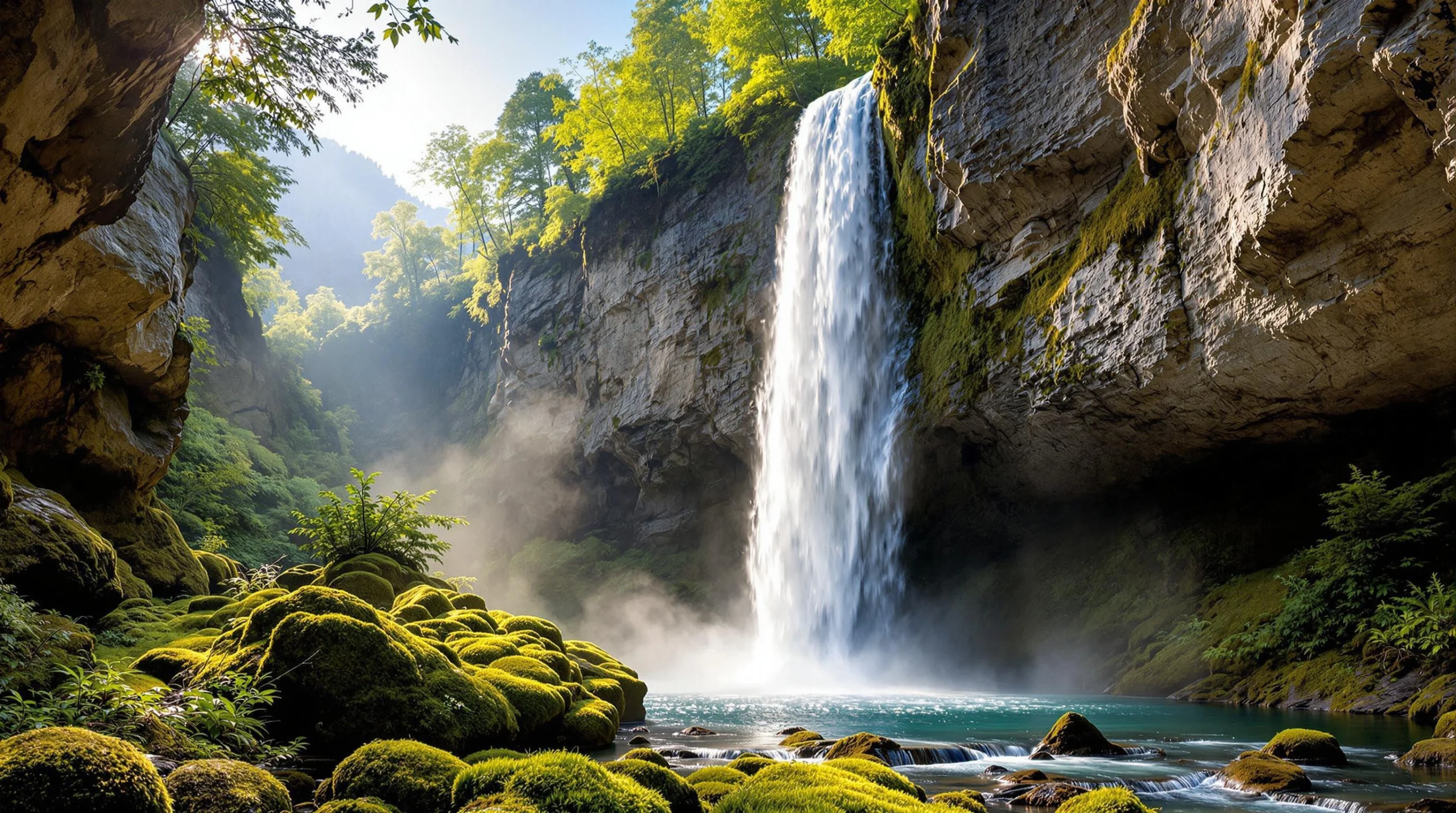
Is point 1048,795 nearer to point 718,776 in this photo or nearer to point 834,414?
point 718,776

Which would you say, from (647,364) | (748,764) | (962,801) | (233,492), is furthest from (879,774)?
(233,492)

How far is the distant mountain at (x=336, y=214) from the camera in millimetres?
124812

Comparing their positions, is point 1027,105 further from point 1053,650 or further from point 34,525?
point 34,525

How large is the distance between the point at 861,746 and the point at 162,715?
5.67 metres

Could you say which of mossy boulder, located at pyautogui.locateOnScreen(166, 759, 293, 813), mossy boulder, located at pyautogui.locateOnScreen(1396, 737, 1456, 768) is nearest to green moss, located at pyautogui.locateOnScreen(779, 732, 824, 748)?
mossy boulder, located at pyautogui.locateOnScreen(1396, 737, 1456, 768)

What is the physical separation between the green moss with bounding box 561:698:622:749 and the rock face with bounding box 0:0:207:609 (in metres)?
6.30

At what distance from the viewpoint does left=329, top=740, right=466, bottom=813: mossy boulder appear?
4184 mm

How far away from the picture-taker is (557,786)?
388cm

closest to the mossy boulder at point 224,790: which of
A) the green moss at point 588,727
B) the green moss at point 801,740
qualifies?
the green moss at point 588,727

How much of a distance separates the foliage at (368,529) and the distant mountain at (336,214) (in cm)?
10579

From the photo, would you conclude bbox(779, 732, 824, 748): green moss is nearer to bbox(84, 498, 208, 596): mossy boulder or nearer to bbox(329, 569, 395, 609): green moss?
bbox(329, 569, 395, 609): green moss

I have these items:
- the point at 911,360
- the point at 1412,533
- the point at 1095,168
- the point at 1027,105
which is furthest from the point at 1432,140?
the point at 911,360

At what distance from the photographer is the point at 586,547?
3450 centimetres

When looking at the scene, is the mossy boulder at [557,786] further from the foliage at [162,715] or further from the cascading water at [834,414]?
the cascading water at [834,414]
